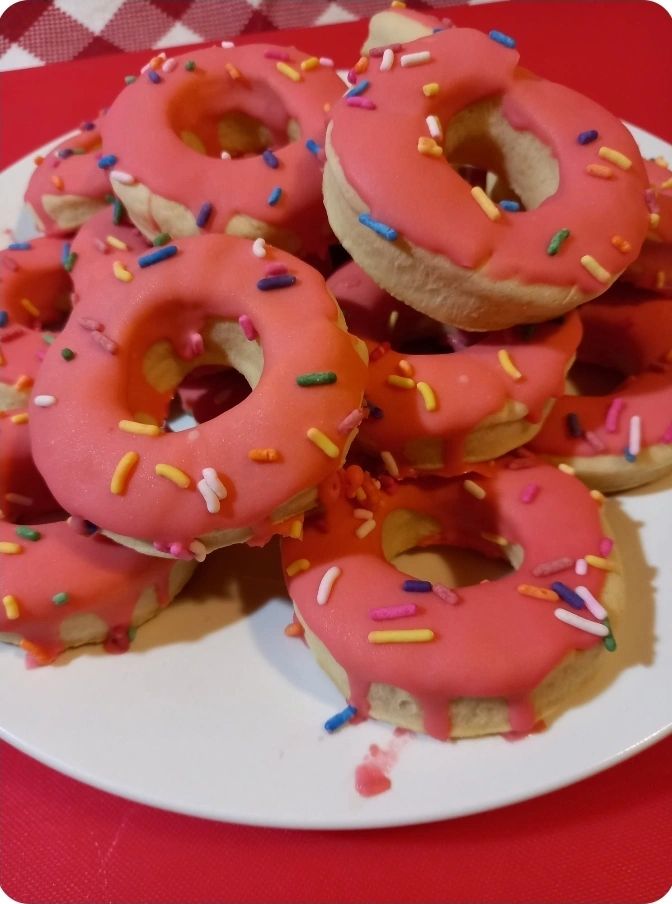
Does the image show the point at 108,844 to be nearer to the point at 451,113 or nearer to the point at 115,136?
the point at 115,136

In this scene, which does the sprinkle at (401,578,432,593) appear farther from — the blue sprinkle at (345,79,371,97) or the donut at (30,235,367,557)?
the blue sprinkle at (345,79,371,97)

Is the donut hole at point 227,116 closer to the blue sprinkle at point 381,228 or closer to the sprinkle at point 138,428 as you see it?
the blue sprinkle at point 381,228

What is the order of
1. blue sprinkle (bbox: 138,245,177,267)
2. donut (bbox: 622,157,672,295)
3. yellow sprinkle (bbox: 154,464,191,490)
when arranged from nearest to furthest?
yellow sprinkle (bbox: 154,464,191,490) → blue sprinkle (bbox: 138,245,177,267) → donut (bbox: 622,157,672,295)

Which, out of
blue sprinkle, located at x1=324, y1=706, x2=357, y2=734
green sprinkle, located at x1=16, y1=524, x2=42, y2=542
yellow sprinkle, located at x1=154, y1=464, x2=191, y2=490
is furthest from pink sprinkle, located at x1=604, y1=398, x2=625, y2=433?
green sprinkle, located at x1=16, y1=524, x2=42, y2=542

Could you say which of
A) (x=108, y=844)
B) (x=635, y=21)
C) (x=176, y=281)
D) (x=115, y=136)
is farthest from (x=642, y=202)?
(x=635, y=21)

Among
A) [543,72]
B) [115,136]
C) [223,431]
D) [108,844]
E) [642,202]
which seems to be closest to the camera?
[223,431]

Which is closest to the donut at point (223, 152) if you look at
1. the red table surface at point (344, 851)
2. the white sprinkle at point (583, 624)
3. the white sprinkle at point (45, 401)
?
the white sprinkle at point (45, 401)
